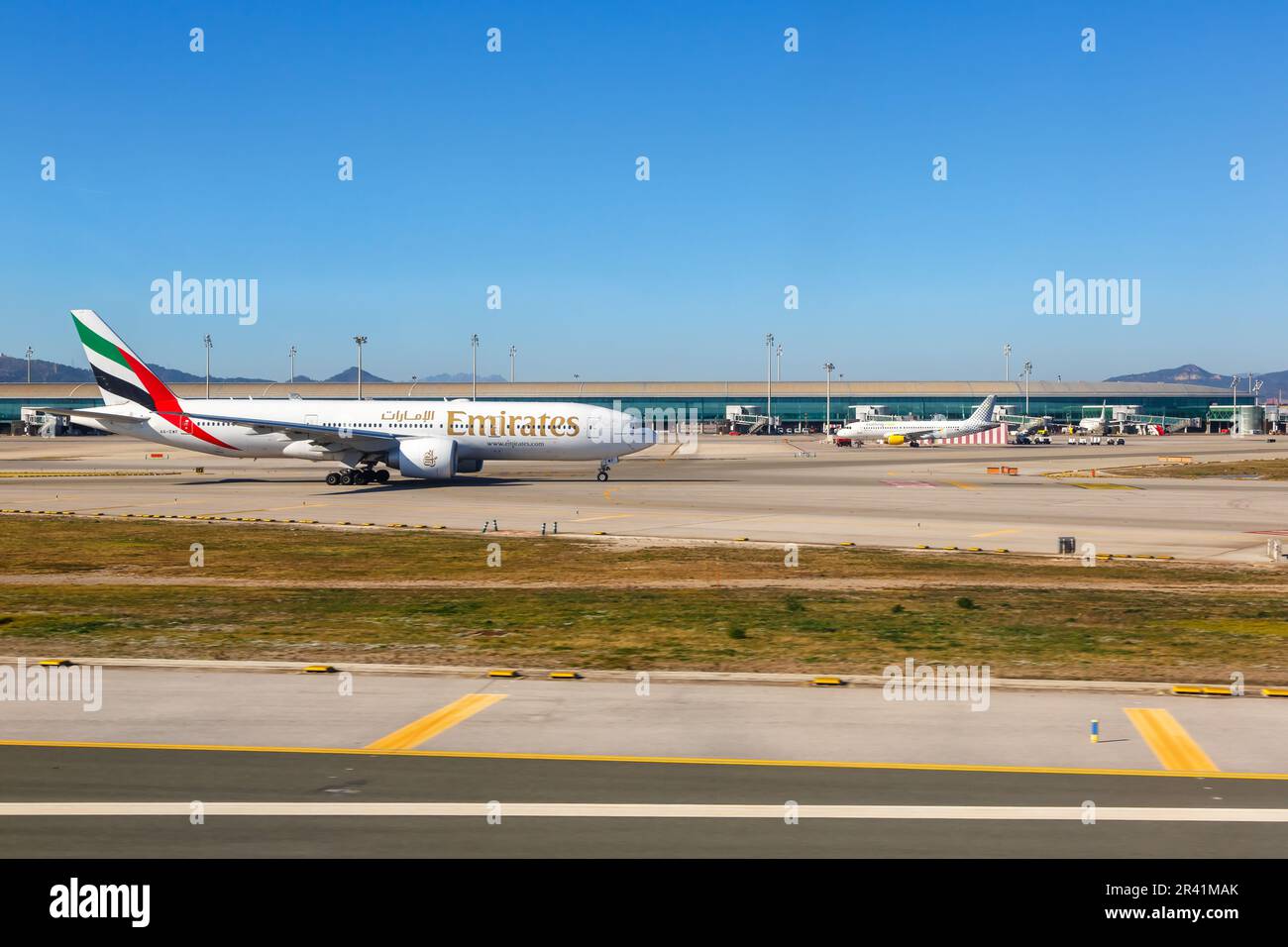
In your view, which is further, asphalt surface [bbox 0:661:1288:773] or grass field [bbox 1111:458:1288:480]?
grass field [bbox 1111:458:1288:480]

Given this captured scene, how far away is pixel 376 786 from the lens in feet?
39.0

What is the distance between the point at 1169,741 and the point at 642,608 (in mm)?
12323

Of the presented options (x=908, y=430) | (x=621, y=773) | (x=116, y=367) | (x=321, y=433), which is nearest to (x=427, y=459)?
(x=321, y=433)

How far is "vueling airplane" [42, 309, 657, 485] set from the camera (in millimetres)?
62750

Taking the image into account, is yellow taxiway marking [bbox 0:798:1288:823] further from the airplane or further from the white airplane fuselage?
the airplane

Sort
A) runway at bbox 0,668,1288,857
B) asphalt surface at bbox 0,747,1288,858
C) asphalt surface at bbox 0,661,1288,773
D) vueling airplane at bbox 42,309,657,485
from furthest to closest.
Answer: vueling airplane at bbox 42,309,657,485, asphalt surface at bbox 0,661,1288,773, runway at bbox 0,668,1288,857, asphalt surface at bbox 0,747,1288,858

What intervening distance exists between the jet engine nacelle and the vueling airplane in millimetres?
1510

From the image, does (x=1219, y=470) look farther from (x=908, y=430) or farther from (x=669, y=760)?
(x=669, y=760)

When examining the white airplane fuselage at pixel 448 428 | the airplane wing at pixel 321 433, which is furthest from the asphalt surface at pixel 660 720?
the white airplane fuselage at pixel 448 428

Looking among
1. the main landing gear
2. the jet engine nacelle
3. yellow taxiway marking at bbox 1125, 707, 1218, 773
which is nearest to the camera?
yellow taxiway marking at bbox 1125, 707, 1218, 773

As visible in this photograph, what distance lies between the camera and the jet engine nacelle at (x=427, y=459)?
194 ft

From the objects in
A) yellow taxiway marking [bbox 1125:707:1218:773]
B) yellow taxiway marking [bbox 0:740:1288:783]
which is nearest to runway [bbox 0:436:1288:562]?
yellow taxiway marking [bbox 1125:707:1218:773]

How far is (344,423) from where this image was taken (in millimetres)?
63500
